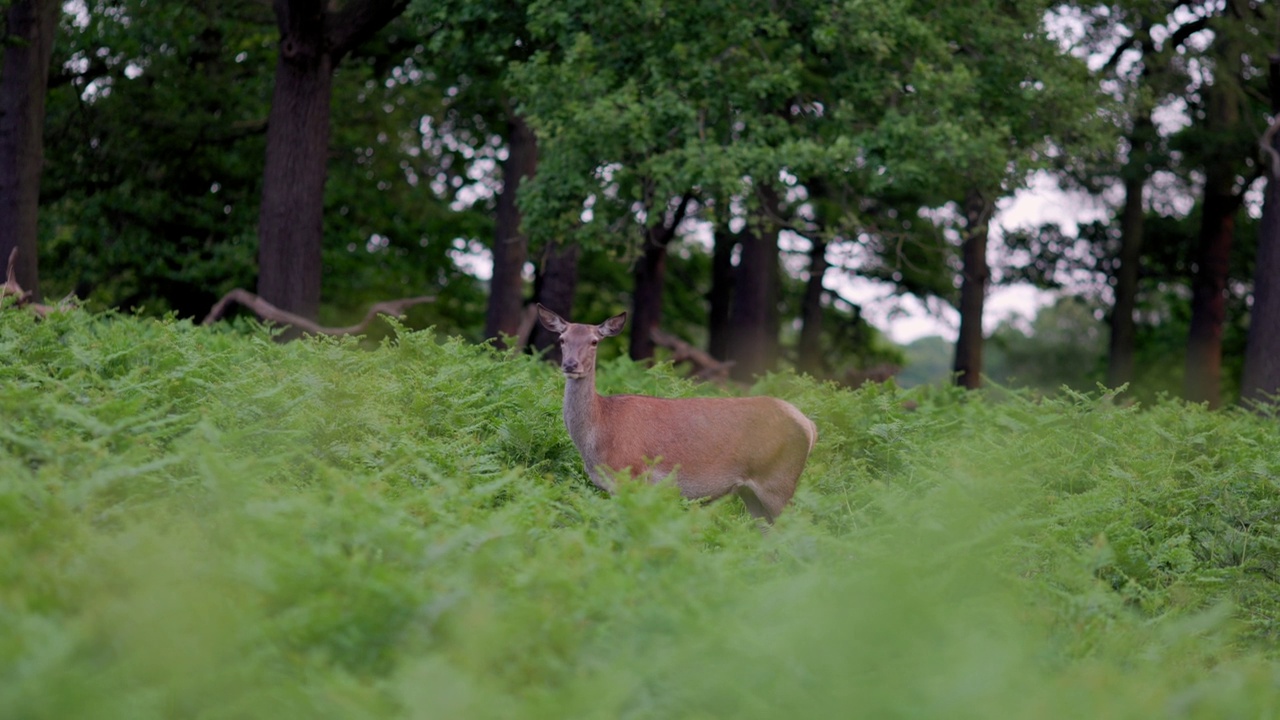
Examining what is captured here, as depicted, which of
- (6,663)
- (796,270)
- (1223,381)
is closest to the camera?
(6,663)

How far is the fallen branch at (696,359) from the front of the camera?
20938mm

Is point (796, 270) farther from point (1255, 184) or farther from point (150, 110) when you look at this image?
point (150, 110)

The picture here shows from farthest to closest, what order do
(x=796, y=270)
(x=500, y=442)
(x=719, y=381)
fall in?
1. (x=796, y=270)
2. (x=719, y=381)
3. (x=500, y=442)

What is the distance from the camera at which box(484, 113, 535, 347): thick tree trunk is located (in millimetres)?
21922

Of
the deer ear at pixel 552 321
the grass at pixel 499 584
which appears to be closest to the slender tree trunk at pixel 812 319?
the grass at pixel 499 584

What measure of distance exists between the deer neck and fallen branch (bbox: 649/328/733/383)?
11162mm

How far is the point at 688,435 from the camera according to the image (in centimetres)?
913

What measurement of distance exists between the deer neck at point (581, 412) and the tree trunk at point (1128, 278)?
829 inches

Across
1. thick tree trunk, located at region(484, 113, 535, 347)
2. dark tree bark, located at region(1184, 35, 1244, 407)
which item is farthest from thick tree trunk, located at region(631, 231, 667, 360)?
dark tree bark, located at region(1184, 35, 1244, 407)

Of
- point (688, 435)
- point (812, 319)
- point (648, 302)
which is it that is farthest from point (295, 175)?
point (812, 319)

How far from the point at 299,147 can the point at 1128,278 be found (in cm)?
1907

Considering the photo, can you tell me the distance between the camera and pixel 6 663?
4.06m

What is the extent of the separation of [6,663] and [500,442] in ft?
17.8

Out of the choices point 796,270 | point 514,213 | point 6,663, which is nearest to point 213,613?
point 6,663
